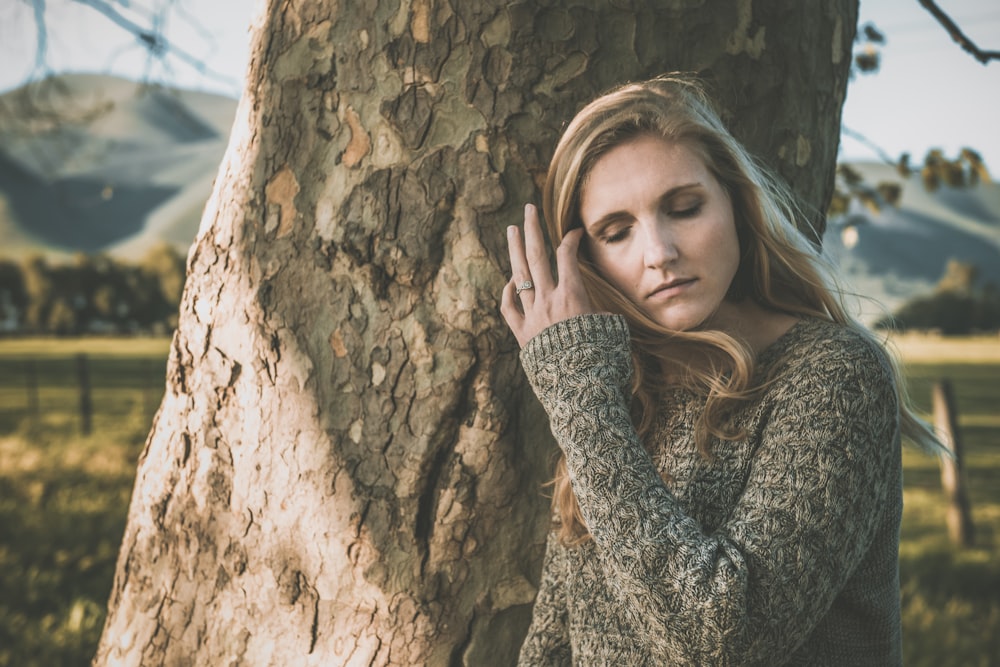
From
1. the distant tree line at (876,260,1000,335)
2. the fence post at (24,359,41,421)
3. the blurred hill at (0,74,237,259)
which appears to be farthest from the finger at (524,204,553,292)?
the distant tree line at (876,260,1000,335)

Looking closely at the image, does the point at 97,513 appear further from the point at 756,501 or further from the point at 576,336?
the point at 756,501

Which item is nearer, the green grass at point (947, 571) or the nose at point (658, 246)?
the nose at point (658, 246)

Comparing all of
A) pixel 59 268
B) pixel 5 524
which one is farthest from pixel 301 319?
pixel 59 268

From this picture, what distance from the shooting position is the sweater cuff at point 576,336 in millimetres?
1326

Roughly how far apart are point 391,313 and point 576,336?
19.6 inches

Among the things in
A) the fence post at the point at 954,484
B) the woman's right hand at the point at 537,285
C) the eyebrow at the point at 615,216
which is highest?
the eyebrow at the point at 615,216

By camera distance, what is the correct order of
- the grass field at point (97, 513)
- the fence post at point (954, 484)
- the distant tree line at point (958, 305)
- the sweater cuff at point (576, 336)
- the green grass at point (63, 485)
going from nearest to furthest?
the sweater cuff at point (576, 336) → the green grass at point (63, 485) → the grass field at point (97, 513) → the fence post at point (954, 484) → the distant tree line at point (958, 305)

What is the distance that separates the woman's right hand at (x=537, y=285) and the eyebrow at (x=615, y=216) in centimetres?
4

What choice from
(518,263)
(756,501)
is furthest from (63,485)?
(756,501)

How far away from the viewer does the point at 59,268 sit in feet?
36.4

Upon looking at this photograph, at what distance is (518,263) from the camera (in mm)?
1514

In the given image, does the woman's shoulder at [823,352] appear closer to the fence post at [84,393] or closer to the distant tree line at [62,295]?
the distant tree line at [62,295]

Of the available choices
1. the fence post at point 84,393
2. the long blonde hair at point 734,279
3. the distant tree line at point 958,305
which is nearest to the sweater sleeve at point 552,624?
the long blonde hair at point 734,279

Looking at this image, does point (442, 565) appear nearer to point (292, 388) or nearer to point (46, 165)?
point (292, 388)
